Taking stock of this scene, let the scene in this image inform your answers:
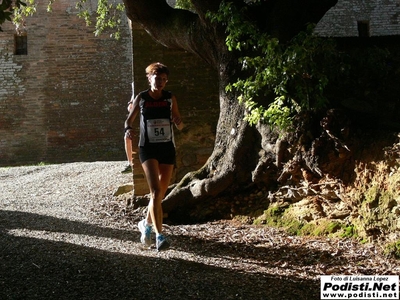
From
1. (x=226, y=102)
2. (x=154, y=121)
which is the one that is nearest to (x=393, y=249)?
(x=154, y=121)

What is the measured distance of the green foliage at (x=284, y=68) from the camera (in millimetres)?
5273

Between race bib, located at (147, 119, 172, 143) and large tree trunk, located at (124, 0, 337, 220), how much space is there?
5.46ft

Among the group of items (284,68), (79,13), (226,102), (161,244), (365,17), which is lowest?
(161,244)

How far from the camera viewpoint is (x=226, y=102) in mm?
6738

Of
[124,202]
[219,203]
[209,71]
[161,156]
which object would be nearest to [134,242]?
[161,156]

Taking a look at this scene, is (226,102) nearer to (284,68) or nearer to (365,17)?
(284,68)

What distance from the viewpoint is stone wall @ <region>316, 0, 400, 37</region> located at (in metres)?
17.1

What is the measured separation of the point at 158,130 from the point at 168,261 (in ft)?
4.28

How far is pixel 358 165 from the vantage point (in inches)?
209

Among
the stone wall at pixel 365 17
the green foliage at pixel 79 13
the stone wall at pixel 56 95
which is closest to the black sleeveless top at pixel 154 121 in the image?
the green foliage at pixel 79 13

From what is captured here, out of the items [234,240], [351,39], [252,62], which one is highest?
[351,39]

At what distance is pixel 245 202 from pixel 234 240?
3.18 ft

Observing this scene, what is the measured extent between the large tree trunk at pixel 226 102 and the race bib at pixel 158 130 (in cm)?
166

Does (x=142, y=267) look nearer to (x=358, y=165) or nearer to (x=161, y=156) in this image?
(x=161, y=156)
